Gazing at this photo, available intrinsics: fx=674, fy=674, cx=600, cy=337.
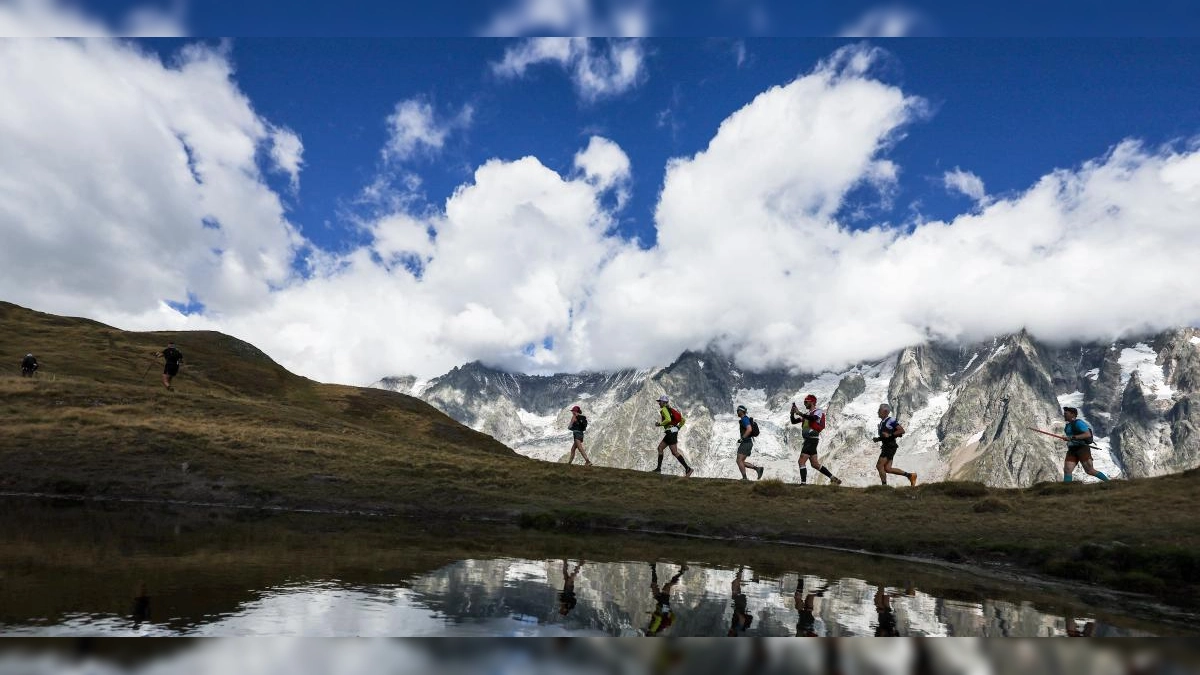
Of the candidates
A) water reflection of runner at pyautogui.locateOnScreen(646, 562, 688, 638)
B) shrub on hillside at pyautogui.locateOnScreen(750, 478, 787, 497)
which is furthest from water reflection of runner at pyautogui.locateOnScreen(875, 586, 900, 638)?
shrub on hillside at pyautogui.locateOnScreen(750, 478, 787, 497)

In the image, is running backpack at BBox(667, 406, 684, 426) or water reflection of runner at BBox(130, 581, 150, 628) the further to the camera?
running backpack at BBox(667, 406, 684, 426)

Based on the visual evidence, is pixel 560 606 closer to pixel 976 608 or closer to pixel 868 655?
pixel 868 655

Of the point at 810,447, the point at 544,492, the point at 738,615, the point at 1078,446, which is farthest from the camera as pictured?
the point at 810,447

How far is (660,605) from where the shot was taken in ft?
28.1

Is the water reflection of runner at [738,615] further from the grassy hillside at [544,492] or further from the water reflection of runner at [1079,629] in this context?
the grassy hillside at [544,492]

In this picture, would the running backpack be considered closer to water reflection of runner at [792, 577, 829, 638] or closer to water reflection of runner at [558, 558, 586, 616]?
water reflection of runner at [792, 577, 829, 638]

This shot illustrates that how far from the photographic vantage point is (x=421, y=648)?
5.08 m

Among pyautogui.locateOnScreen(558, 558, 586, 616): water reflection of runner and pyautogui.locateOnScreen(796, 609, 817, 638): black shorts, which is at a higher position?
pyautogui.locateOnScreen(558, 558, 586, 616): water reflection of runner

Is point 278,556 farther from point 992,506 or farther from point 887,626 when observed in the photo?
point 992,506

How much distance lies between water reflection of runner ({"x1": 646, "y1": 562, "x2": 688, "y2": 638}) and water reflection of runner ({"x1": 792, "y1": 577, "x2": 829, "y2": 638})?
1.45 m

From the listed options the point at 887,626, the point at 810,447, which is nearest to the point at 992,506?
the point at 810,447

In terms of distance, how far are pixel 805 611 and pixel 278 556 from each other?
26.5ft

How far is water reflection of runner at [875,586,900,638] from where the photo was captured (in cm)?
759

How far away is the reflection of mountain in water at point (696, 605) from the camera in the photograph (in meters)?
7.56
